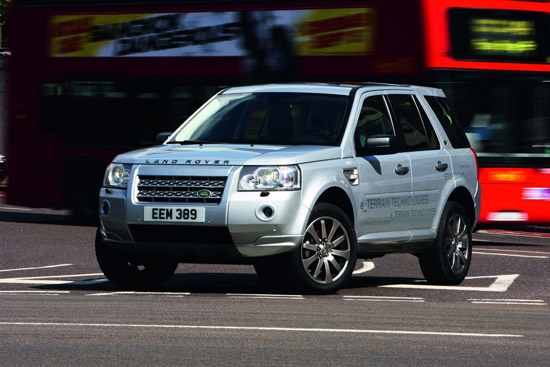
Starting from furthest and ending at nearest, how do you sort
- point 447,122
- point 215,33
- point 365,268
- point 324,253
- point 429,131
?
point 215,33, point 365,268, point 447,122, point 429,131, point 324,253

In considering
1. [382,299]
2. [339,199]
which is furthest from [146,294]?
[382,299]

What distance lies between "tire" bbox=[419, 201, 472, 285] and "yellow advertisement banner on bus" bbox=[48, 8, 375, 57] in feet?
20.4

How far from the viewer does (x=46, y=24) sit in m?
21.3

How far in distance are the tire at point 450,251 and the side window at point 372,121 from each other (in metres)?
1.04

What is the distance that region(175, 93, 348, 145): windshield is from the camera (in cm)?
1068

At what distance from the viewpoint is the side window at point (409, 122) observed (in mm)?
11438

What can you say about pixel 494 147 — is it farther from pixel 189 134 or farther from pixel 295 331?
pixel 295 331

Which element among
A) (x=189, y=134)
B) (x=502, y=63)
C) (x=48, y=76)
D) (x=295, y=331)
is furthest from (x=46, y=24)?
(x=295, y=331)

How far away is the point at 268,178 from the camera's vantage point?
32.3ft

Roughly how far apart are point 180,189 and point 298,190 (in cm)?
91

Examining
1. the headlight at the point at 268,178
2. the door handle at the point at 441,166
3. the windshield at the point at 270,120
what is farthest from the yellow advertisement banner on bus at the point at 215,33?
the headlight at the point at 268,178

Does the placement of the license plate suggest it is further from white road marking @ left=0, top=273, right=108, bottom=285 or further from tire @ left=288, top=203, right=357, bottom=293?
white road marking @ left=0, top=273, right=108, bottom=285

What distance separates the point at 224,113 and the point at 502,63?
281 inches

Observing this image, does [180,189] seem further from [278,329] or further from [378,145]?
[278,329]
